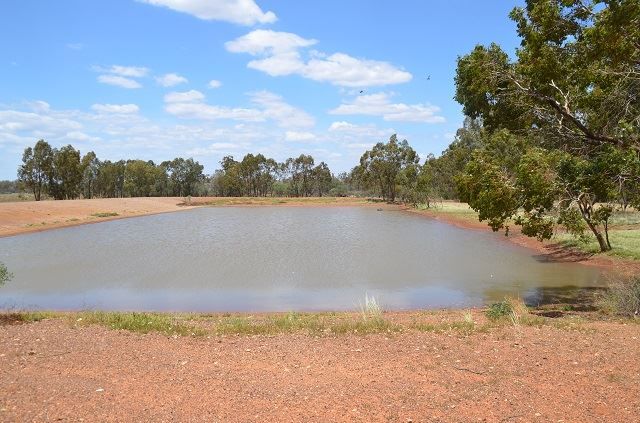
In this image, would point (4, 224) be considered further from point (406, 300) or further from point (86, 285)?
point (406, 300)

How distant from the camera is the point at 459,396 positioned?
634cm

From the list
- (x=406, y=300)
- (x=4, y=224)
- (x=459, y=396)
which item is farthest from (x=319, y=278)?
(x=4, y=224)

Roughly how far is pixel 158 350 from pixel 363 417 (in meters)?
4.10

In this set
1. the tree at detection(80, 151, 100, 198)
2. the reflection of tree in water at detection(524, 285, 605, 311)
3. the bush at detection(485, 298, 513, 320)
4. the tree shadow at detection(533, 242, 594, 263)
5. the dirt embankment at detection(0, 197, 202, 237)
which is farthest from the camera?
the tree at detection(80, 151, 100, 198)

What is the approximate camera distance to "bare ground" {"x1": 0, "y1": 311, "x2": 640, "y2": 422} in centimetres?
593

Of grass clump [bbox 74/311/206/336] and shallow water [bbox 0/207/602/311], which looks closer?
grass clump [bbox 74/311/206/336]

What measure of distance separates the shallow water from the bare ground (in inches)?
274

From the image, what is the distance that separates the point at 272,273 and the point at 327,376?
15.2m

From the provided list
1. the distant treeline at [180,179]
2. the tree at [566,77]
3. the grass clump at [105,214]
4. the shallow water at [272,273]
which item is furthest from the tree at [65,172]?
the tree at [566,77]

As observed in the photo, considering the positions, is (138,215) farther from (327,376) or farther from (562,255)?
(327,376)

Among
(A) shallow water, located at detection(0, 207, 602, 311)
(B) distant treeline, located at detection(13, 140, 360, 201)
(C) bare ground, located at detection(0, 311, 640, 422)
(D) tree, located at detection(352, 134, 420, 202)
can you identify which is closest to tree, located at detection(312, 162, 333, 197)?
(B) distant treeline, located at detection(13, 140, 360, 201)

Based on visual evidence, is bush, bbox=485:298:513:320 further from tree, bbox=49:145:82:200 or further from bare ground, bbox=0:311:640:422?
tree, bbox=49:145:82:200

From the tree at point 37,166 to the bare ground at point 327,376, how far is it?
83.8 metres

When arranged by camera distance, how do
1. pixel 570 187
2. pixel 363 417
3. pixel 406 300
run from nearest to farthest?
pixel 363 417 < pixel 570 187 < pixel 406 300
